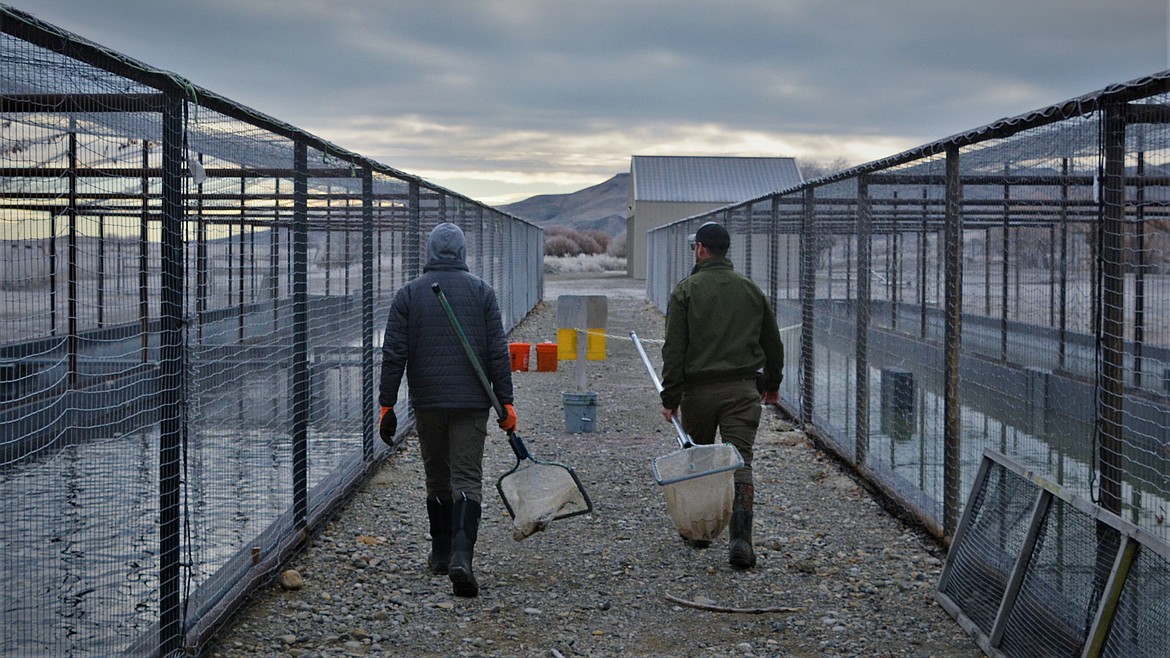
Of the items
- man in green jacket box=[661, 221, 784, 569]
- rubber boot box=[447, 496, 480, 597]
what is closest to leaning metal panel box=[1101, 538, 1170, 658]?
man in green jacket box=[661, 221, 784, 569]

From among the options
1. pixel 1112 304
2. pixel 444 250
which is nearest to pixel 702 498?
pixel 444 250

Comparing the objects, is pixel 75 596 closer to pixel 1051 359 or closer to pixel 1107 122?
pixel 1107 122

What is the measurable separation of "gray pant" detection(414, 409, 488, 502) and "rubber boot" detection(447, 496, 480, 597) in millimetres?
66

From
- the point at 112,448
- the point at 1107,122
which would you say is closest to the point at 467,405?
the point at 1107,122

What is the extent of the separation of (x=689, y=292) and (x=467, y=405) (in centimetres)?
146

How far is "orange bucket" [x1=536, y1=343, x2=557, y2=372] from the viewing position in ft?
45.9

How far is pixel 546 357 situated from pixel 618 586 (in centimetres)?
840

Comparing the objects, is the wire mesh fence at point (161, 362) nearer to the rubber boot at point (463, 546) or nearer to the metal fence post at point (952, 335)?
the rubber boot at point (463, 546)

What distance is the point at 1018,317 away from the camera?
Result: 10742mm

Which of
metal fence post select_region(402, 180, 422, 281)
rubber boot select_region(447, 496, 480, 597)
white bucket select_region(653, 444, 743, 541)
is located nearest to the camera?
rubber boot select_region(447, 496, 480, 597)

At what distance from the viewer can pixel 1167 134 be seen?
4.40 meters

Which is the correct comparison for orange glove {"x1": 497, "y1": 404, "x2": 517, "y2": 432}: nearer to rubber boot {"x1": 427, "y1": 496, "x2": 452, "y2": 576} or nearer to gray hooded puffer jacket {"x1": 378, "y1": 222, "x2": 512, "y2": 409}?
gray hooded puffer jacket {"x1": 378, "y1": 222, "x2": 512, "y2": 409}

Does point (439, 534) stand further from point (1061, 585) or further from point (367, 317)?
point (1061, 585)

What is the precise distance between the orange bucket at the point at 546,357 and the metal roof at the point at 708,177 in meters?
39.0
